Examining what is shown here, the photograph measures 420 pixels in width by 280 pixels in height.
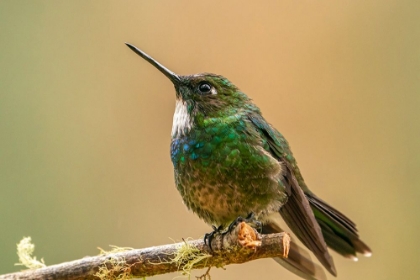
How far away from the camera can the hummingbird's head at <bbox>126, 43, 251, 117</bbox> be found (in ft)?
7.32

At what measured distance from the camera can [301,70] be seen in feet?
13.3

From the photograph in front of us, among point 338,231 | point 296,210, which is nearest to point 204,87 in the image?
point 296,210

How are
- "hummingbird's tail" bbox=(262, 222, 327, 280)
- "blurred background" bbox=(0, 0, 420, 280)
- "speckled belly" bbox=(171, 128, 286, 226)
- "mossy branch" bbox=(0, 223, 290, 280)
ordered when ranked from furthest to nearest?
"blurred background" bbox=(0, 0, 420, 280) < "hummingbird's tail" bbox=(262, 222, 327, 280) < "speckled belly" bbox=(171, 128, 286, 226) < "mossy branch" bbox=(0, 223, 290, 280)

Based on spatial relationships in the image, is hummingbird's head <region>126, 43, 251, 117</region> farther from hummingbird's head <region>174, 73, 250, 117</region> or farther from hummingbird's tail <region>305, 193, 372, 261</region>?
hummingbird's tail <region>305, 193, 372, 261</region>

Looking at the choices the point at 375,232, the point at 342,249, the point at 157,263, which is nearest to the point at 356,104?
the point at 375,232

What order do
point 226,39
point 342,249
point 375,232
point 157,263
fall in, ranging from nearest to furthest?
point 157,263 < point 342,249 < point 375,232 < point 226,39

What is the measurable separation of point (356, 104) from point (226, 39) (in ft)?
4.14

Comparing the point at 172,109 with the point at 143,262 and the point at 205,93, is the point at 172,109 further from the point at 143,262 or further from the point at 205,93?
the point at 143,262

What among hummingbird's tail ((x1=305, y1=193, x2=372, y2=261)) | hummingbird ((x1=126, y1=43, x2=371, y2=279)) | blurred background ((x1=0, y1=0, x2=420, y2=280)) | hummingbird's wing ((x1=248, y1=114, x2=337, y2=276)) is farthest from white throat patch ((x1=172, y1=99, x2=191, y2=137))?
blurred background ((x1=0, y1=0, x2=420, y2=280))

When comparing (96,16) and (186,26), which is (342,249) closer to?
(186,26)

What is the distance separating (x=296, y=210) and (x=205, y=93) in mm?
705

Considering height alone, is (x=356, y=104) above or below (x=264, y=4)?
below

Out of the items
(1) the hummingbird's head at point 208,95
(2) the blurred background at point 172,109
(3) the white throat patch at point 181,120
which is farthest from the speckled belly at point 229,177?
(2) the blurred background at point 172,109

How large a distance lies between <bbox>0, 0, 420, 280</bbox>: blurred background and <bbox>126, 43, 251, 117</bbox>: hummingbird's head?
1677mm
